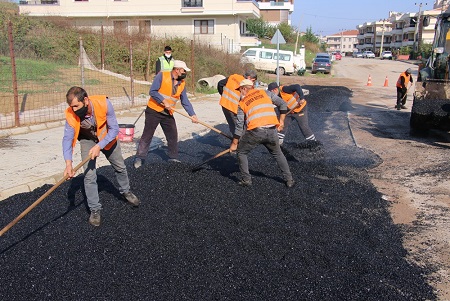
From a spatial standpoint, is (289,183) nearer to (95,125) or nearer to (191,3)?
(95,125)

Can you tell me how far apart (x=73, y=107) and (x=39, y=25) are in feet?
64.9

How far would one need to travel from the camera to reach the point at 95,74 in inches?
641

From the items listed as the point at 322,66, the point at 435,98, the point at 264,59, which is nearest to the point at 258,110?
the point at 435,98

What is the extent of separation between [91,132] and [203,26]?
108 feet

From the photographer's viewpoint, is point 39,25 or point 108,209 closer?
point 108,209

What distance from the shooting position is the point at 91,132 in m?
4.16

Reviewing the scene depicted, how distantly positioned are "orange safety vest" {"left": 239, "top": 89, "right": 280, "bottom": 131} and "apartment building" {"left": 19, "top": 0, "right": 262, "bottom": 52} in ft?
95.0

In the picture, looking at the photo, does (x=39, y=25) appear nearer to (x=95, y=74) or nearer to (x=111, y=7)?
(x=95, y=74)

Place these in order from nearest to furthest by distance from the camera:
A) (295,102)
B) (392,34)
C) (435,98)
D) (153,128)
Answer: (153,128), (295,102), (435,98), (392,34)

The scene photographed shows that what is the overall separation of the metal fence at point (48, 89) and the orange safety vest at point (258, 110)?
5.27m

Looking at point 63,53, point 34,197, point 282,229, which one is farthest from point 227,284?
point 63,53

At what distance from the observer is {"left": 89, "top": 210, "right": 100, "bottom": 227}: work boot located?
4.26 metres

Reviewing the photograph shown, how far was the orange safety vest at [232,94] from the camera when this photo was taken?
6492 millimetres

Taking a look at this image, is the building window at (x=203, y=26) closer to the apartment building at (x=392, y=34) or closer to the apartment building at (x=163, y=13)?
the apartment building at (x=163, y=13)
